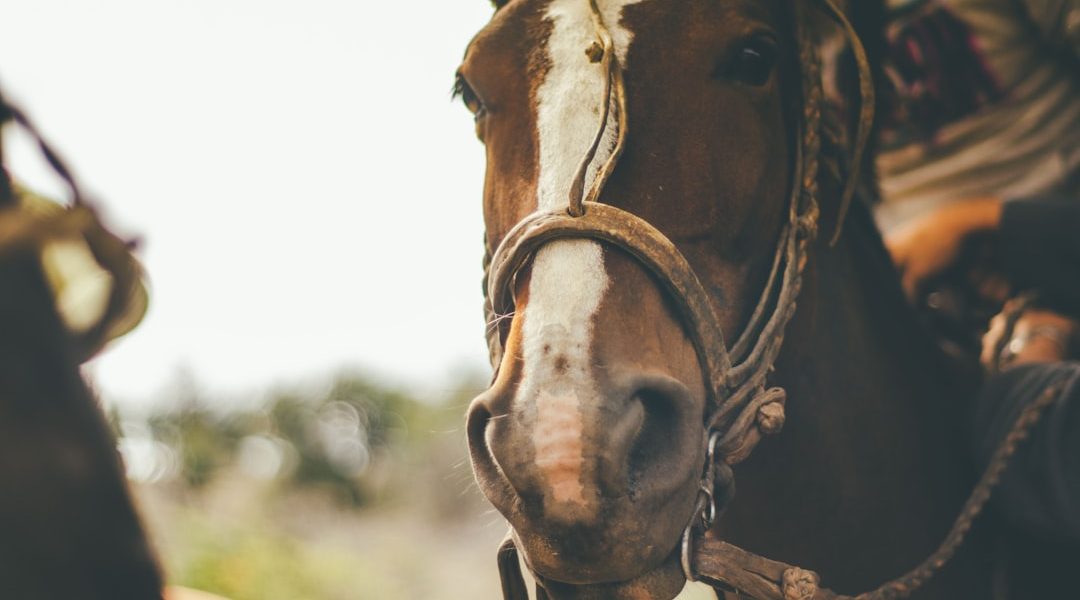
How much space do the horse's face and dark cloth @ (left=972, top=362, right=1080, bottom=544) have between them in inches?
32.4

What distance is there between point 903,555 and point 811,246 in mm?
749

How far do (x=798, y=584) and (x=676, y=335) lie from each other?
57cm

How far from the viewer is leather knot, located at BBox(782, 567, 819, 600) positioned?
5.65 ft

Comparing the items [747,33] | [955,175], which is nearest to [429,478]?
[955,175]

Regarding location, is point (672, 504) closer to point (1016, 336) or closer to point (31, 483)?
point (31, 483)

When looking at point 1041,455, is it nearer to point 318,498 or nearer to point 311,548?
point 311,548

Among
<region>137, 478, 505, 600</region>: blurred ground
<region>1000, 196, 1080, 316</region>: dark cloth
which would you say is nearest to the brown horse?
<region>1000, 196, 1080, 316</region>: dark cloth

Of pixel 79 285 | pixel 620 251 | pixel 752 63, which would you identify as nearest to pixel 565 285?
pixel 620 251

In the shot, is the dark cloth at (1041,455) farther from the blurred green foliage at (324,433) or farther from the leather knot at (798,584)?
the blurred green foliage at (324,433)

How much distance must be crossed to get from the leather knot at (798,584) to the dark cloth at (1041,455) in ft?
2.16

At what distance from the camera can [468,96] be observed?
6.91 ft

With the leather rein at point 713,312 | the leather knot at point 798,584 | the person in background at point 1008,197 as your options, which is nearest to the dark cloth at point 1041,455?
the person in background at point 1008,197

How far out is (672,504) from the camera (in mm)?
1440

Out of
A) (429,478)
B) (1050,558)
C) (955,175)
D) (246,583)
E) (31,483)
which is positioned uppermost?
(955,175)
